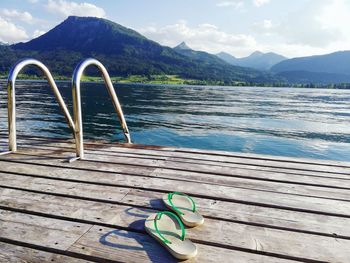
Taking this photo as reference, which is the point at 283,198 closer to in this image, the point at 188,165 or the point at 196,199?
the point at 196,199

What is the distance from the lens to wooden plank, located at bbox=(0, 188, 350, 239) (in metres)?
2.60

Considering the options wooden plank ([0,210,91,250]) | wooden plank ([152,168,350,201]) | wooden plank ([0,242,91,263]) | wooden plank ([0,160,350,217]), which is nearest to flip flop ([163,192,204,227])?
wooden plank ([0,160,350,217])

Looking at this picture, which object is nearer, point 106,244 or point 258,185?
point 106,244

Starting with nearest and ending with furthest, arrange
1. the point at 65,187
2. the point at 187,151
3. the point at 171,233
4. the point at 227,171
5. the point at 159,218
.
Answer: the point at 171,233 → the point at 159,218 → the point at 65,187 → the point at 227,171 → the point at 187,151

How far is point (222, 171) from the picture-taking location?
407 centimetres

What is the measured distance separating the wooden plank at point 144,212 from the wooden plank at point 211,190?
16 centimetres

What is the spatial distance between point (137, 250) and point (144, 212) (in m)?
0.62

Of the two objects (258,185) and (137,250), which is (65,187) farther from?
(258,185)

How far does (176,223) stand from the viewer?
2609 millimetres

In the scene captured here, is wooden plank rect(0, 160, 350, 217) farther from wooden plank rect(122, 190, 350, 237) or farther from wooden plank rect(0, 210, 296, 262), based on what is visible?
wooden plank rect(0, 210, 296, 262)

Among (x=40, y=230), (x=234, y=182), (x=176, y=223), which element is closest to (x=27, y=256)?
(x=40, y=230)

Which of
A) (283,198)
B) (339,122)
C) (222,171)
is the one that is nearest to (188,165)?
(222,171)

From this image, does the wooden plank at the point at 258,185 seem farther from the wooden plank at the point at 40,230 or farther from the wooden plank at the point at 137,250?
the wooden plank at the point at 40,230

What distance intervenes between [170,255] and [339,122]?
109 ft
